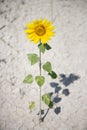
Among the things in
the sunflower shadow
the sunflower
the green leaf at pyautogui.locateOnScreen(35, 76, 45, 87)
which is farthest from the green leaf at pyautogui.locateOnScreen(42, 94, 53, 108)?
the sunflower

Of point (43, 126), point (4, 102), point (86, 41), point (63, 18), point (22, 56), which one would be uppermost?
point (63, 18)

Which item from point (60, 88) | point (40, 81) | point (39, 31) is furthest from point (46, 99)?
point (39, 31)

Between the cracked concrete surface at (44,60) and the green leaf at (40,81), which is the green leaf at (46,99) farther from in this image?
the cracked concrete surface at (44,60)

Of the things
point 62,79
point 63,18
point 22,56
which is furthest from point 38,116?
point 63,18

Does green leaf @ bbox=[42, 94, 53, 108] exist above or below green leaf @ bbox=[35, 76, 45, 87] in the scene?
below

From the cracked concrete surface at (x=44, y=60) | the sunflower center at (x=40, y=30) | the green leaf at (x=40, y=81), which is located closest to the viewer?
the sunflower center at (x=40, y=30)

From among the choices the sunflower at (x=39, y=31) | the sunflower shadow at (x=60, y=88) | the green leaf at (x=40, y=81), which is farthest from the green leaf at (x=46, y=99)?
the sunflower at (x=39, y=31)

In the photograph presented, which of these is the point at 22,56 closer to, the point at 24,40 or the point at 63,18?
the point at 24,40

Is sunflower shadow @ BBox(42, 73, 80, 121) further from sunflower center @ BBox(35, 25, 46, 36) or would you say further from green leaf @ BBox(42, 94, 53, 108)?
sunflower center @ BBox(35, 25, 46, 36)

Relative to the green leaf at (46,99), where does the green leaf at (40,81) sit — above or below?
above
